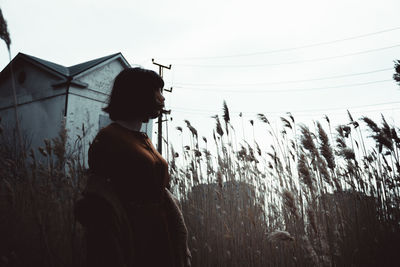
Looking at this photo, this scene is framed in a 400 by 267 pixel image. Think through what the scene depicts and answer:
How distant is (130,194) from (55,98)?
1324cm

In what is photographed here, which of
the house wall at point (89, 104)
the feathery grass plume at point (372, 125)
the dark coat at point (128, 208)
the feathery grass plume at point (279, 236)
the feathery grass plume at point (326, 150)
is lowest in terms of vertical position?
the feathery grass plume at point (279, 236)

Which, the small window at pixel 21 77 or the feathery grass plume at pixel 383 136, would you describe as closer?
the feathery grass plume at pixel 383 136

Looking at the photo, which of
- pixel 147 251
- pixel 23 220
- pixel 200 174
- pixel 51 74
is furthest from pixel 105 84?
pixel 147 251

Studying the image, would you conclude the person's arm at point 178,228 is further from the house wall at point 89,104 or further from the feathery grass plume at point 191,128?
the house wall at point 89,104

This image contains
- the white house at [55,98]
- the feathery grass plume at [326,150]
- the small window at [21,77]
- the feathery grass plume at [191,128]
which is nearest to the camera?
the feathery grass plume at [326,150]

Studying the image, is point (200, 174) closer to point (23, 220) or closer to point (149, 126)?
point (23, 220)

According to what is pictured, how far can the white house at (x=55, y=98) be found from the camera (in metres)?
11.8

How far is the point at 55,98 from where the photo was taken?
12.3 m

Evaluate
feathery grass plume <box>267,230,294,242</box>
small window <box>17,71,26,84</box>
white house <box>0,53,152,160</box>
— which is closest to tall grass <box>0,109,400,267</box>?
feathery grass plume <box>267,230,294,242</box>

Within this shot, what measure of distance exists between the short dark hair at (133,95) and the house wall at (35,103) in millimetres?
11030

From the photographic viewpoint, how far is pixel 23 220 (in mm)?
2107

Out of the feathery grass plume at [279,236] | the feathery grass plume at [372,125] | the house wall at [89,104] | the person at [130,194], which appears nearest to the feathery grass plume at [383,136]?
the feathery grass plume at [372,125]

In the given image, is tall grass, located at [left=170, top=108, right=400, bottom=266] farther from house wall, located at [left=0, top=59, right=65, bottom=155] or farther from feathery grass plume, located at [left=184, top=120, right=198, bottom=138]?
house wall, located at [left=0, top=59, right=65, bottom=155]

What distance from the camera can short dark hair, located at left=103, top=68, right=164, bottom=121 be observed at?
1496 mm
